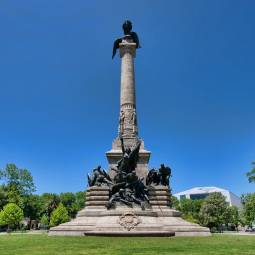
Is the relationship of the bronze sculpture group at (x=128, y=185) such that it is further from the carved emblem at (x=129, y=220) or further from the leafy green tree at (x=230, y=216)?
the leafy green tree at (x=230, y=216)

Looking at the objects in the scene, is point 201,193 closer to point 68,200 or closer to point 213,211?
point 213,211

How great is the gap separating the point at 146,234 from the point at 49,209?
226 ft

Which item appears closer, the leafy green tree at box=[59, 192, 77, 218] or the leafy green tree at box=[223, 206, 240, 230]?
the leafy green tree at box=[223, 206, 240, 230]

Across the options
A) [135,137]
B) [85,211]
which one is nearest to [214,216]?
[135,137]

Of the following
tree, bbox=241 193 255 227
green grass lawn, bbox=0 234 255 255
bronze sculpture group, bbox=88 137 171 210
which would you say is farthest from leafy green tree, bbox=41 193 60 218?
green grass lawn, bbox=0 234 255 255

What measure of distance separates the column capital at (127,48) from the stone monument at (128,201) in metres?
6.52

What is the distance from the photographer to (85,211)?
2584 centimetres

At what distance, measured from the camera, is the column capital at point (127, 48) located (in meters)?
35.9

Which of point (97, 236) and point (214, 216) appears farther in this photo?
point (214, 216)

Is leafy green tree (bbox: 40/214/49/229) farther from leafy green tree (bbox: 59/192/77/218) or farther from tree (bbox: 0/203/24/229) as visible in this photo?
tree (bbox: 0/203/24/229)

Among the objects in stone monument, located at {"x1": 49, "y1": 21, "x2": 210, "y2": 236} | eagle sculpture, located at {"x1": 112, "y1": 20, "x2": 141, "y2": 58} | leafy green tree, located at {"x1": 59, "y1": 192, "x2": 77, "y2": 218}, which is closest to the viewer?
stone monument, located at {"x1": 49, "y1": 21, "x2": 210, "y2": 236}

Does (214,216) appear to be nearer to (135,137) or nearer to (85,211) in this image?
(135,137)

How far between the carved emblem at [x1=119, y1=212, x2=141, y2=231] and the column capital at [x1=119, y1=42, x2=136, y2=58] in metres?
19.3

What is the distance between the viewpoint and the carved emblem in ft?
69.9
